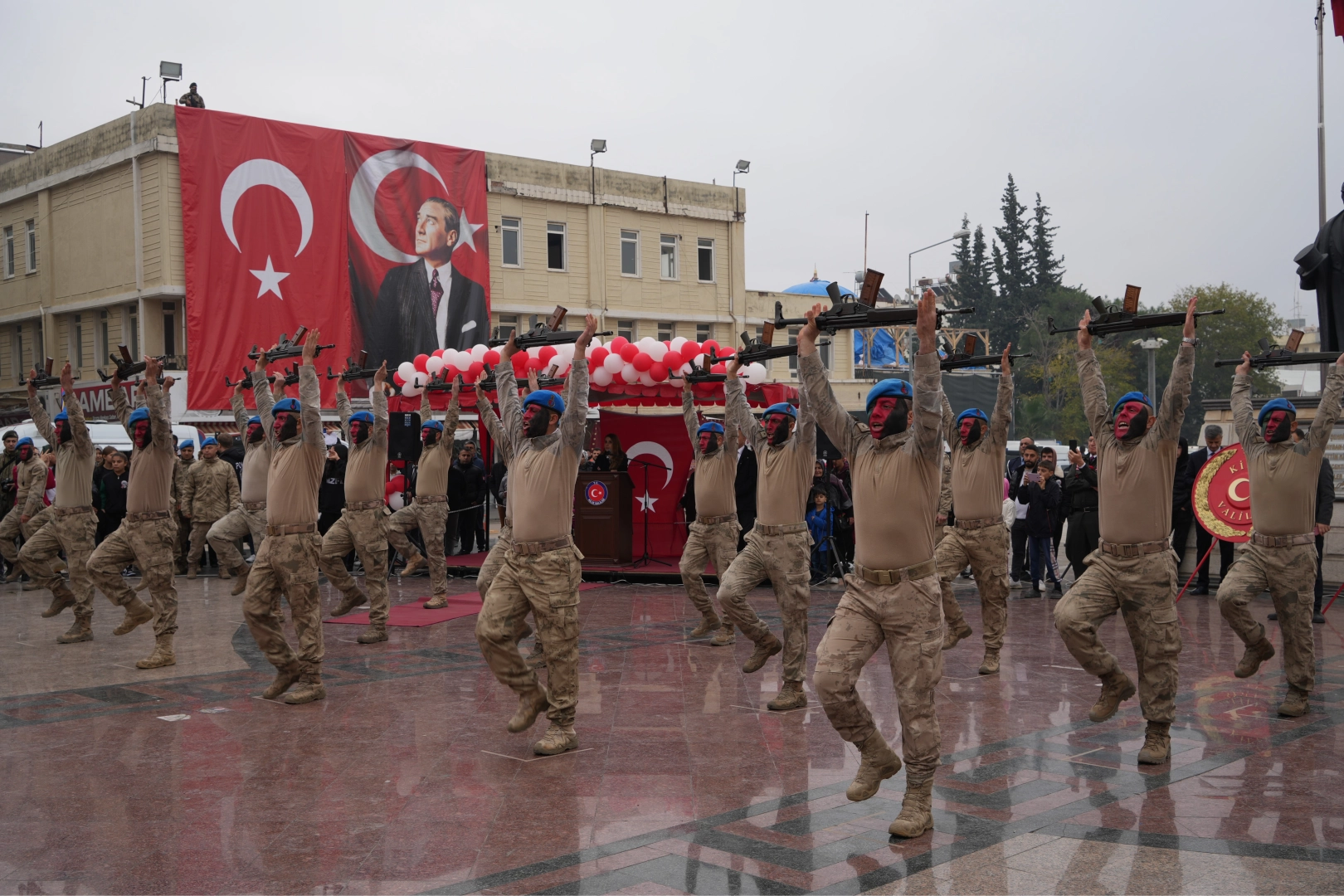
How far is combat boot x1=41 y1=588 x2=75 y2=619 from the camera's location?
1234 cm

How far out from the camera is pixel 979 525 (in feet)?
34.1

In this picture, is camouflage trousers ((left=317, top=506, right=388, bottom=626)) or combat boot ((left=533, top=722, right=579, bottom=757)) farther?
camouflage trousers ((left=317, top=506, right=388, bottom=626))

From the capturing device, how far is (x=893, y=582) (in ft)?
A: 19.8

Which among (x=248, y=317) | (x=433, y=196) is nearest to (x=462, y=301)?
(x=433, y=196)

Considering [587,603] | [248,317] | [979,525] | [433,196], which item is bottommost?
[587,603]

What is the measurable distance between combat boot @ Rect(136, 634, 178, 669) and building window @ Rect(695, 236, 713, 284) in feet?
100

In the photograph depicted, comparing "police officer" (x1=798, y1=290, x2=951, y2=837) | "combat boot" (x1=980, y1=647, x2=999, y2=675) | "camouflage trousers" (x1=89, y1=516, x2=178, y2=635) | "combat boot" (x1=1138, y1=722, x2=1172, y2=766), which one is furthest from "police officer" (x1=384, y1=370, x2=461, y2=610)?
"combat boot" (x1=1138, y1=722, x2=1172, y2=766)

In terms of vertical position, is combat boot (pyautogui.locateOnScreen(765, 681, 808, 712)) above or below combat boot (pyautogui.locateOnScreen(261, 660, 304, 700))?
below

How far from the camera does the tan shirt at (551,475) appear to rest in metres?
7.47

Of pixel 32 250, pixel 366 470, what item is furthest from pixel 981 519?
pixel 32 250

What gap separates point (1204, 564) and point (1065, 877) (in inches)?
441

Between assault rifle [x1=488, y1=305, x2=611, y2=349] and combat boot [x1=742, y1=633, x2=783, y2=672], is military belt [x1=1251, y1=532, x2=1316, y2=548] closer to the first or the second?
combat boot [x1=742, y1=633, x2=783, y2=672]

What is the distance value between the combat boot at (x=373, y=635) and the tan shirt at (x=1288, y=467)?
7.71 m

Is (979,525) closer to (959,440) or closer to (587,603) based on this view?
(959,440)
